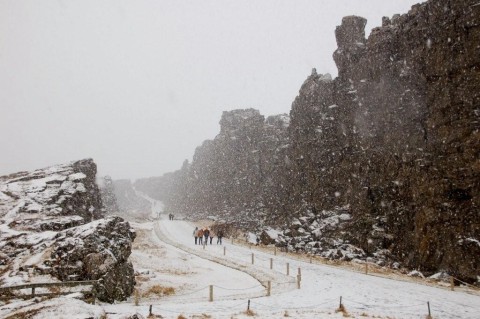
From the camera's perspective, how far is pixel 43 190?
27766mm

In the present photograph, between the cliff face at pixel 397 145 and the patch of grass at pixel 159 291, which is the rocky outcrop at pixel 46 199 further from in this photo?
the cliff face at pixel 397 145

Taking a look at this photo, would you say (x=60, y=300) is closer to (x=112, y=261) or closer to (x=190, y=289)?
(x=112, y=261)

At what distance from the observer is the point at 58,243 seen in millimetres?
18406

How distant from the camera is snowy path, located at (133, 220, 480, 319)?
51.3ft

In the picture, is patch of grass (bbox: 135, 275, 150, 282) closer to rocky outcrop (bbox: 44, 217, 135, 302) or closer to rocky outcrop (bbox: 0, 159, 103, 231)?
rocky outcrop (bbox: 44, 217, 135, 302)

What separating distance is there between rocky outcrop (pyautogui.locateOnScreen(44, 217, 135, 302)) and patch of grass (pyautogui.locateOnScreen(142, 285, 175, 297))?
0.98 meters

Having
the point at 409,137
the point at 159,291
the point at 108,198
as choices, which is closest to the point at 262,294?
the point at 159,291

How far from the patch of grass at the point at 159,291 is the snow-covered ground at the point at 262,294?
0.23 m

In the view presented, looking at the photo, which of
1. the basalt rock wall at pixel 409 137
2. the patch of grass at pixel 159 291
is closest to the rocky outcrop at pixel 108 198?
the basalt rock wall at pixel 409 137

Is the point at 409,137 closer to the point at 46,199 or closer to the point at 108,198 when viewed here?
the point at 46,199

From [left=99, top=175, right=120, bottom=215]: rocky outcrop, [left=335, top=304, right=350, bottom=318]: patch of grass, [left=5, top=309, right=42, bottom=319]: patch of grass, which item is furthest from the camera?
[left=99, top=175, right=120, bottom=215]: rocky outcrop

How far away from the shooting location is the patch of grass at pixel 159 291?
62.5ft

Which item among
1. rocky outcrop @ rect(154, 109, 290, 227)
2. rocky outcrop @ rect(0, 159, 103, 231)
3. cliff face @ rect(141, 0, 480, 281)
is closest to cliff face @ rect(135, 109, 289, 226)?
rocky outcrop @ rect(154, 109, 290, 227)

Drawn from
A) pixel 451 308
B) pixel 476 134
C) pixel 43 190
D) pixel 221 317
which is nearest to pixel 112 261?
pixel 221 317
